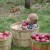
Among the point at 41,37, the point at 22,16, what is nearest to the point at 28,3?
the point at 22,16

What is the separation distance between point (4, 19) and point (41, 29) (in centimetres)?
154

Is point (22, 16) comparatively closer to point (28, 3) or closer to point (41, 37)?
point (28, 3)

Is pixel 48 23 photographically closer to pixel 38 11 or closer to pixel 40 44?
pixel 38 11

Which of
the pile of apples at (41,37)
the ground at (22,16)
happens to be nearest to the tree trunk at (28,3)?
the ground at (22,16)

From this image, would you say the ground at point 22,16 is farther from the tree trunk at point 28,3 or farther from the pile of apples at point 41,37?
the pile of apples at point 41,37

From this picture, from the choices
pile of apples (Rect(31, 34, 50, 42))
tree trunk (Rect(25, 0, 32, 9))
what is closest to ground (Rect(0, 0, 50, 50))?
tree trunk (Rect(25, 0, 32, 9))

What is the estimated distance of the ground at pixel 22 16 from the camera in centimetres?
668

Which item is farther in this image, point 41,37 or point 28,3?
point 28,3

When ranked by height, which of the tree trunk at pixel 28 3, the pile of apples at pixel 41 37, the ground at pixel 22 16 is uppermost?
the tree trunk at pixel 28 3

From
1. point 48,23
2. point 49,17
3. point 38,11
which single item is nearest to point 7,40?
point 48,23

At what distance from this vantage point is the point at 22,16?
771 cm

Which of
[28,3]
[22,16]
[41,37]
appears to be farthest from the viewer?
[28,3]

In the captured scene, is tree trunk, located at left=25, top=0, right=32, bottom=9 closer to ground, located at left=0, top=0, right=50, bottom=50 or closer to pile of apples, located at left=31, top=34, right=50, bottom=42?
ground, located at left=0, top=0, right=50, bottom=50

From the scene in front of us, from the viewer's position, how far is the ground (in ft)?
21.9
